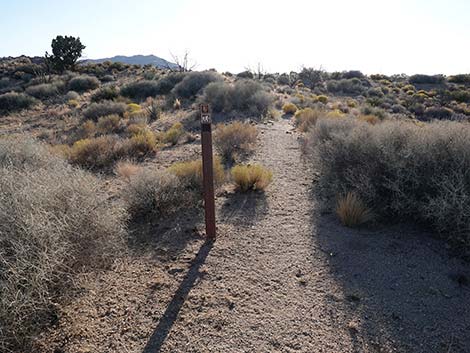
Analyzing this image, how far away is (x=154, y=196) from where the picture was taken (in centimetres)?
567

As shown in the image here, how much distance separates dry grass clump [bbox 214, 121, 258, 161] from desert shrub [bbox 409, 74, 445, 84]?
3682 cm

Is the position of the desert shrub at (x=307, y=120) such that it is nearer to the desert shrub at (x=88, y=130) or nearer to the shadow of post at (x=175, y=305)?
the desert shrub at (x=88, y=130)

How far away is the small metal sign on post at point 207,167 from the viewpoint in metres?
4.26

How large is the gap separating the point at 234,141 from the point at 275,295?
21.4 feet

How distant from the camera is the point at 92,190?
166 inches

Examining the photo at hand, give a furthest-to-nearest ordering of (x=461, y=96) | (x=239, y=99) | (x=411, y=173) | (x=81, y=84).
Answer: (x=81, y=84) → (x=461, y=96) → (x=239, y=99) → (x=411, y=173)

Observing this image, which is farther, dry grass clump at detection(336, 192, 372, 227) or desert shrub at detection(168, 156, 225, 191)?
desert shrub at detection(168, 156, 225, 191)

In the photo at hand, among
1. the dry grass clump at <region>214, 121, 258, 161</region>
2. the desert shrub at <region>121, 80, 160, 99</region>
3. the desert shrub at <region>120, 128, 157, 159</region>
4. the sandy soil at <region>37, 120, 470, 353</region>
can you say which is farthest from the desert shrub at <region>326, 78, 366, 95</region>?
the sandy soil at <region>37, 120, 470, 353</region>

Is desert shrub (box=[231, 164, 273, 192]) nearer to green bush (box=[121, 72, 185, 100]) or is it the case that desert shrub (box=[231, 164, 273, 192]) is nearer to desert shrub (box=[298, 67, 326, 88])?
green bush (box=[121, 72, 185, 100])

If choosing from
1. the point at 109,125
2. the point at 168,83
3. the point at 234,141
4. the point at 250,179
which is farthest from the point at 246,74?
the point at 250,179

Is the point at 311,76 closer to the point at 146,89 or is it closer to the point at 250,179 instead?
the point at 146,89

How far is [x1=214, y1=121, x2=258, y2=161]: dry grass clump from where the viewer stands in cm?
928

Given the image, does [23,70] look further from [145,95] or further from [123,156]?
[123,156]

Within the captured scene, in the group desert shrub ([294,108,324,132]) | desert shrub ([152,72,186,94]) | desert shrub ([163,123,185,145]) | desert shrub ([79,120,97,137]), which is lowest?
desert shrub ([79,120,97,137])
